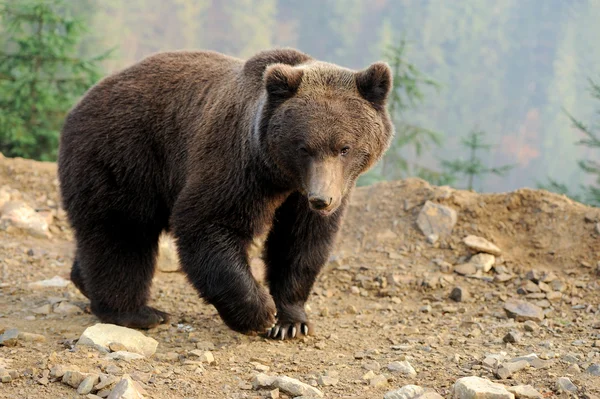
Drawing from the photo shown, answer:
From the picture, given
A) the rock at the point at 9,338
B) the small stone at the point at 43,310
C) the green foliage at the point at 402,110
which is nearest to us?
the rock at the point at 9,338

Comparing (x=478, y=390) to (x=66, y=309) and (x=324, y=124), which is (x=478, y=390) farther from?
(x=66, y=309)

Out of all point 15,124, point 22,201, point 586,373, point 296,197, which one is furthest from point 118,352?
point 15,124

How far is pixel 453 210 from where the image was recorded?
7.94m

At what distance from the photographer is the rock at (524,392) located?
3.70 m

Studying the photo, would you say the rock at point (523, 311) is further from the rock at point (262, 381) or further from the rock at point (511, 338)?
the rock at point (262, 381)

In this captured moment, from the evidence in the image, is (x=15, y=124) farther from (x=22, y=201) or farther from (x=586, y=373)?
(x=586, y=373)

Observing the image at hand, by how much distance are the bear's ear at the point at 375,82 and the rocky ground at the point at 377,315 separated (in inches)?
71.1

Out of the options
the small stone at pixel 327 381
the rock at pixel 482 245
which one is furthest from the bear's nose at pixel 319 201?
the rock at pixel 482 245

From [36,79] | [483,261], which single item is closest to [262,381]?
[483,261]

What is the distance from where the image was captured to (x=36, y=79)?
42.4 feet

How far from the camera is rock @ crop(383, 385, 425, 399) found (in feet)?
12.3

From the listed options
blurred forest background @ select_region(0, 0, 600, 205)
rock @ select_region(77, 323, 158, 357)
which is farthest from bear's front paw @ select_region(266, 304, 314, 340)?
blurred forest background @ select_region(0, 0, 600, 205)

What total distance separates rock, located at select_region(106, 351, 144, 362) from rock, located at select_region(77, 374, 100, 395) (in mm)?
577

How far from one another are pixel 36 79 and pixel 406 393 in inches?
440
